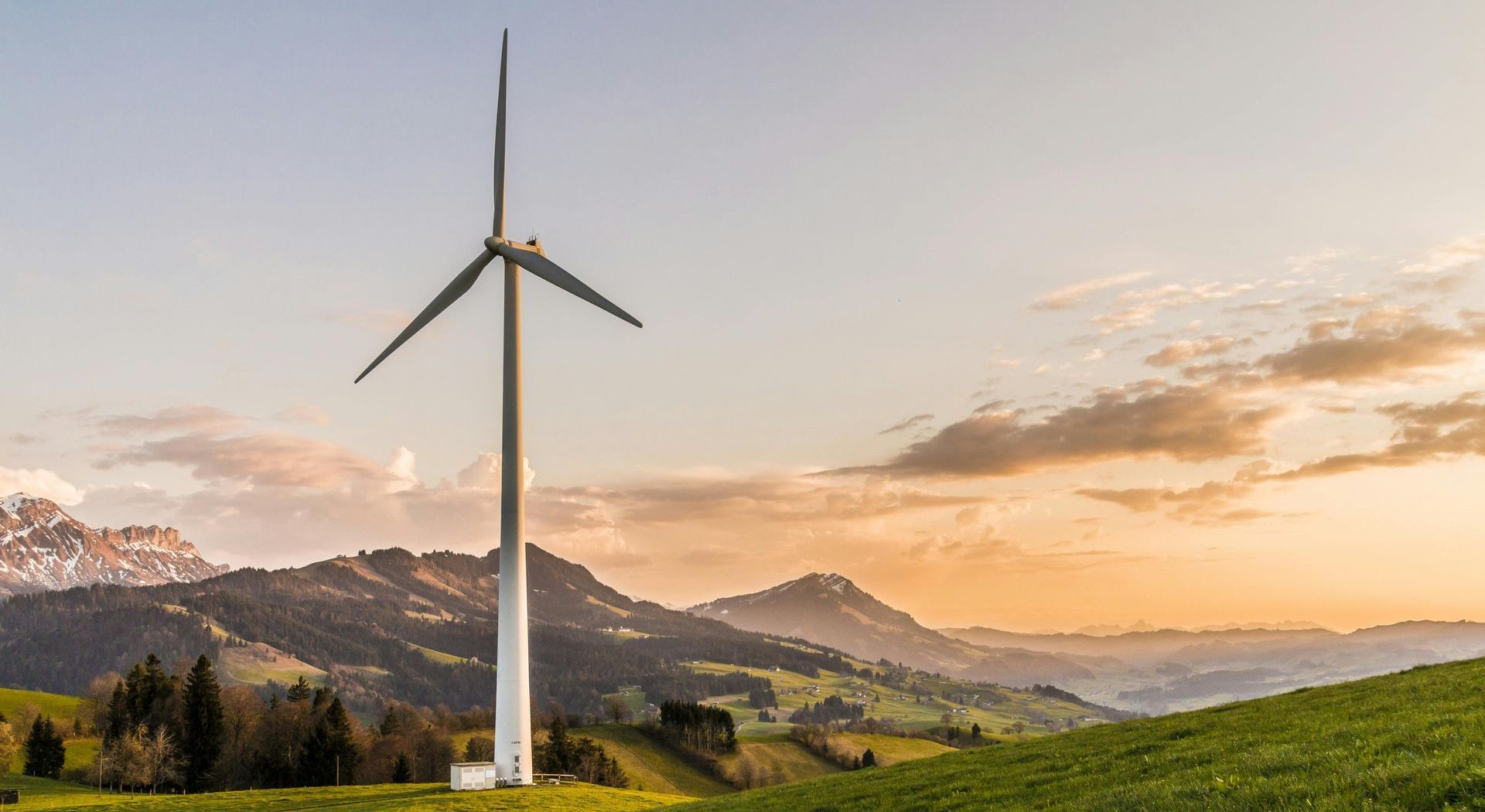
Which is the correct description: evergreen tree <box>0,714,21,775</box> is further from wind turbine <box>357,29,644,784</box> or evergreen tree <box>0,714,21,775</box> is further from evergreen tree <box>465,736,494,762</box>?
wind turbine <box>357,29,644,784</box>

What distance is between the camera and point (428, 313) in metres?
76.1

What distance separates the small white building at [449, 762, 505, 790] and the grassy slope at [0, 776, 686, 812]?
3.60 ft

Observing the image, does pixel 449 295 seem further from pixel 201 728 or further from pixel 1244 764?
pixel 201 728

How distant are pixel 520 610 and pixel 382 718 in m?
112

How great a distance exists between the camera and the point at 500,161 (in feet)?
261

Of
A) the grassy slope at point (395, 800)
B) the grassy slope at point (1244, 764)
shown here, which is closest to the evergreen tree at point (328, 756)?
the grassy slope at point (395, 800)

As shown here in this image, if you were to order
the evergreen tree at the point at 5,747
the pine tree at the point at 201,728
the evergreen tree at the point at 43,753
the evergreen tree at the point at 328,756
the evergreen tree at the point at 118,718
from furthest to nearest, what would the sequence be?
the evergreen tree at the point at 43,753
the evergreen tree at the point at 118,718
the pine tree at the point at 201,728
the evergreen tree at the point at 328,756
the evergreen tree at the point at 5,747

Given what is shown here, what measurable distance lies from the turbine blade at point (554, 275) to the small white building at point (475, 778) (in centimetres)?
3138

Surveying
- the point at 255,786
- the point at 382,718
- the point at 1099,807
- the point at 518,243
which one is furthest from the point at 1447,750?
the point at 382,718

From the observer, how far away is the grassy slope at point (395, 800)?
58.0 metres

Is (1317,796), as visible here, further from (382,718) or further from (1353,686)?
(382,718)

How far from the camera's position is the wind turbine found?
66.7 metres

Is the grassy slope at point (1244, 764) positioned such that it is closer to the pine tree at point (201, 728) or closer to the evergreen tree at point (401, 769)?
the evergreen tree at point (401, 769)

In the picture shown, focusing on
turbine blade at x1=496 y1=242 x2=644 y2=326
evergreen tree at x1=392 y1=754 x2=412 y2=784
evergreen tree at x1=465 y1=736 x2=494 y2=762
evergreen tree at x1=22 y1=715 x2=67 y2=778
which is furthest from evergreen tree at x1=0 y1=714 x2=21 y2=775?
turbine blade at x1=496 y1=242 x2=644 y2=326
